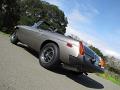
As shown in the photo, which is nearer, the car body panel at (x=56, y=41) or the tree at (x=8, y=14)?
the car body panel at (x=56, y=41)

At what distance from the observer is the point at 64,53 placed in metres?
7.74

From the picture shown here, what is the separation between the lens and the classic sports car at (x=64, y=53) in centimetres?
754

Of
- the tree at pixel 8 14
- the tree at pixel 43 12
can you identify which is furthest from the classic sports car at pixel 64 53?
the tree at pixel 43 12

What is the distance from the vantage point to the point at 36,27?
979 cm

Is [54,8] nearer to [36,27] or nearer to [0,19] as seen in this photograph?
[0,19]

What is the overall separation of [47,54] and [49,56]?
15 centimetres

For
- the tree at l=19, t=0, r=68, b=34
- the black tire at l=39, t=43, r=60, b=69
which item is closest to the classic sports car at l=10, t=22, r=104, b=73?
the black tire at l=39, t=43, r=60, b=69

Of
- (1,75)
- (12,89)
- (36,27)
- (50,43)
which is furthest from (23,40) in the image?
(12,89)

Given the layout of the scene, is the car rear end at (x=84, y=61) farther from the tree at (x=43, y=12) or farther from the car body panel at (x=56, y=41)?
the tree at (x=43, y=12)

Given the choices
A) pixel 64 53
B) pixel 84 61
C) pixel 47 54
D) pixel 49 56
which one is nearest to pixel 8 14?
pixel 47 54

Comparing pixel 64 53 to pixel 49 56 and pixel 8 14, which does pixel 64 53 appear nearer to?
pixel 49 56

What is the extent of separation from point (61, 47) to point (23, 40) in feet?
9.02

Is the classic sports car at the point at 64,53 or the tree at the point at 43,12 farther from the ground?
the tree at the point at 43,12

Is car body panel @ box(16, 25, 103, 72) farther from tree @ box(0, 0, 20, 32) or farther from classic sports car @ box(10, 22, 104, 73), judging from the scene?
tree @ box(0, 0, 20, 32)
